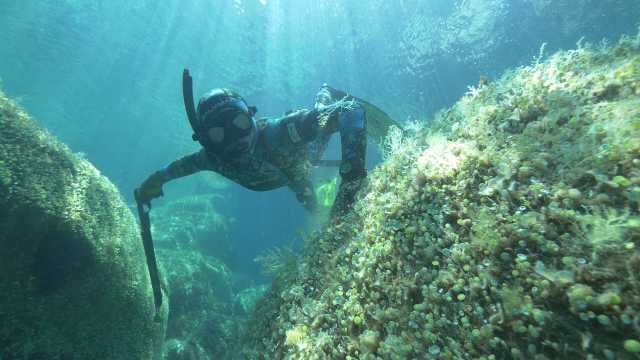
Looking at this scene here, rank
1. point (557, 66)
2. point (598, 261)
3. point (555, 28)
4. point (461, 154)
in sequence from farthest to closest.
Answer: point (555, 28) < point (557, 66) < point (461, 154) < point (598, 261)

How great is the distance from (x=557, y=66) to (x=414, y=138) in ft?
5.07

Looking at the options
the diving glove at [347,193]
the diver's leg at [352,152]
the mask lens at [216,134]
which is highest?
the mask lens at [216,134]

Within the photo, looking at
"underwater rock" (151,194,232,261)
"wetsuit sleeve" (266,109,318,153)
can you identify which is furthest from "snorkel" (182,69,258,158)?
"underwater rock" (151,194,232,261)

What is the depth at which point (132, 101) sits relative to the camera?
42.3 meters

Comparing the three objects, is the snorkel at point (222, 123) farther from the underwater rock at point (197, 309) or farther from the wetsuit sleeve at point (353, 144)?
the underwater rock at point (197, 309)

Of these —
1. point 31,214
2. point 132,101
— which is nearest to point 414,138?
point 31,214

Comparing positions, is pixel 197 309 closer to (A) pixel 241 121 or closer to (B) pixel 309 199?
(B) pixel 309 199

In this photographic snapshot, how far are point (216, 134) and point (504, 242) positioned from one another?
353 cm

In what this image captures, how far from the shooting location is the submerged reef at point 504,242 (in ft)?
5.36

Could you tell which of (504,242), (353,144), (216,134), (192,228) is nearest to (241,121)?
(216,134)

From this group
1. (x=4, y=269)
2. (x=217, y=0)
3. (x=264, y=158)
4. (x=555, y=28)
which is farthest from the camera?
(x=217, y=0)

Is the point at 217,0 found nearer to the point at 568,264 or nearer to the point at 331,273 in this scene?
the point at 331,273

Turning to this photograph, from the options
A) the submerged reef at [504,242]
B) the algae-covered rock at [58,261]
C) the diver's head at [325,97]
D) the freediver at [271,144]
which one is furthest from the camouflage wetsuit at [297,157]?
the algae-covered rock at [58,261]

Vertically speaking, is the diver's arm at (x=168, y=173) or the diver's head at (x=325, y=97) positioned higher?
the diver's head at (x=325, y=97)
